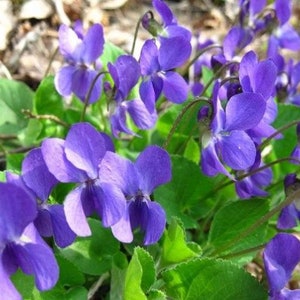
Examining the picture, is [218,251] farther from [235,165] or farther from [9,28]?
[9,28]

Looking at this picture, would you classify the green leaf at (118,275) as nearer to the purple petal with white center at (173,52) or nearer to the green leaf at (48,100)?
the purple petal with white center at (173,52)

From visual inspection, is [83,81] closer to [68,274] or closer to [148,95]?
[148,95]

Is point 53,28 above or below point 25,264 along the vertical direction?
below

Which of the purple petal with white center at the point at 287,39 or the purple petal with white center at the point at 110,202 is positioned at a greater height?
the purple petal with white center at the point at 110,202

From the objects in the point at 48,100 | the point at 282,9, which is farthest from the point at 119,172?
the point at 282,9

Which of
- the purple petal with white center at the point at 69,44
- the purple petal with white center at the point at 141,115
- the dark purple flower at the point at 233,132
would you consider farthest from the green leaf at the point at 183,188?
the purple petal with white center at the point at 69,44

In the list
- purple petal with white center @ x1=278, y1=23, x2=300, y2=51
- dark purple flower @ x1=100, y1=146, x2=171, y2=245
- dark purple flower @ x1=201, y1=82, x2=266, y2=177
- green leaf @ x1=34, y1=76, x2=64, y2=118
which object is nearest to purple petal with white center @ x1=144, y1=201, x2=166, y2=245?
dark purple flower @ x1=100, y1=146, x2=171, y2=245

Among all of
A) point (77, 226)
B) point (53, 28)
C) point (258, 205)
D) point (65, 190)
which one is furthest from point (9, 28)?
point (77, 226)
